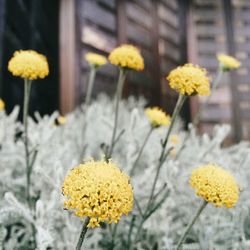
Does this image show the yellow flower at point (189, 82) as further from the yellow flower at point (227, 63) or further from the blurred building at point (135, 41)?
the blurred building at point (135, 41)

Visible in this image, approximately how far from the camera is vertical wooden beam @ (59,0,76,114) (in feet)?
14.7

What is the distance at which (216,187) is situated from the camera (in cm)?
60

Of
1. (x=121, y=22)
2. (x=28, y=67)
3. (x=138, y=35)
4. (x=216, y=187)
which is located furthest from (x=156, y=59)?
(x=216, y=187)

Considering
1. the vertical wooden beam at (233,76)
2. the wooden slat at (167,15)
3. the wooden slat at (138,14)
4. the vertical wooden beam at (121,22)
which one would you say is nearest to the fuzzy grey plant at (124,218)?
the vertical wooden beam at (121,22)

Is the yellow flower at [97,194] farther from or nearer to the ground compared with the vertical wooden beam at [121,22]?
nearer to the ground

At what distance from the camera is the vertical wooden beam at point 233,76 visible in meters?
6.79

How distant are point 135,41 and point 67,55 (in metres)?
1.43

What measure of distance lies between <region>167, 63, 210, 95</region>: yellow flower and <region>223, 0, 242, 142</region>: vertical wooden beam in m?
6.17

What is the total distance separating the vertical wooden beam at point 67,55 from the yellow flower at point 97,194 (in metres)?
4.03

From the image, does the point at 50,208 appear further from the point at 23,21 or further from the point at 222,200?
the point at 23,21

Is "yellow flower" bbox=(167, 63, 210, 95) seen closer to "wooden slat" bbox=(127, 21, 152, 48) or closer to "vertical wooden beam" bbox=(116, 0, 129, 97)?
"vertical wooden beam" bbox=(116, 0, 129, 97)

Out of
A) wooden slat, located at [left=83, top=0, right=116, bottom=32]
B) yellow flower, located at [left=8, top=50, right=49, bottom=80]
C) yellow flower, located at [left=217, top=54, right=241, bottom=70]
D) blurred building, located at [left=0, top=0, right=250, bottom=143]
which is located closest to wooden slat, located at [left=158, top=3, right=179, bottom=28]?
blurred building, located at [left=0, top=0, right=250, bottom=143]

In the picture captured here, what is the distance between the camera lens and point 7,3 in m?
2.52

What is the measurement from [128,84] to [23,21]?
8.17 feet
